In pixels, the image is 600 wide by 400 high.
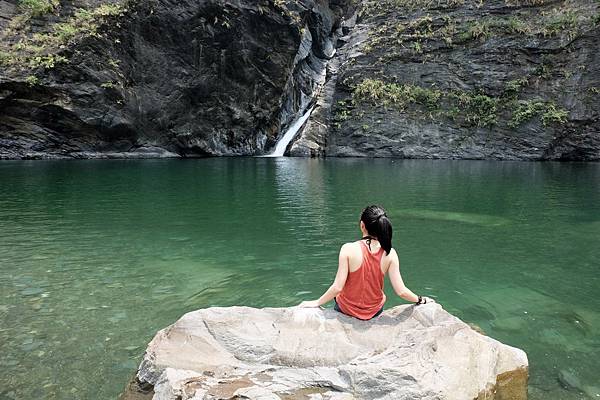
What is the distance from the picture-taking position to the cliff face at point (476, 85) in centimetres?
3891

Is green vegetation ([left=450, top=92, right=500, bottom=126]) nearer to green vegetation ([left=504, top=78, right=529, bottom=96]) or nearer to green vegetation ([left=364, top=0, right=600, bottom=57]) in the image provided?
green vegetation ([left=504, top=78, right=529, bottom=96])

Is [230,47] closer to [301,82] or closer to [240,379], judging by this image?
[301,82]

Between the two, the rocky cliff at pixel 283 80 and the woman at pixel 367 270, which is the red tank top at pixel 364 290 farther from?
the rocky cliff at pixel 283 80

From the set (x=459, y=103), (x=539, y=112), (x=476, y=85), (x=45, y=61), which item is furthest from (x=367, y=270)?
(x=476, y=85)

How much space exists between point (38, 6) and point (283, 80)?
23.0 m

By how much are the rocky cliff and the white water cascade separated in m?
1.87

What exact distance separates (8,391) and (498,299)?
6.78 meters

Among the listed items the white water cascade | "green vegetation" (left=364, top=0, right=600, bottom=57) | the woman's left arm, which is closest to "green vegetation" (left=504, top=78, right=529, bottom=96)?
"green vegetation" (left=364, top=0, right=600, bottom=57)

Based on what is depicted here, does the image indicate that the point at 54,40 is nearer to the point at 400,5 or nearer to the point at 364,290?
the point at 400,5

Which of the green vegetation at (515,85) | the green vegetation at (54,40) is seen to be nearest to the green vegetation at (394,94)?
the green vegetation at (515,85)

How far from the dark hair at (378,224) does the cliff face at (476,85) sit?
131ft

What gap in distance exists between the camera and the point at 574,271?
8.41 metres

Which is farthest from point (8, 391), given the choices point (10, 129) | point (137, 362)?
point (10, 129)

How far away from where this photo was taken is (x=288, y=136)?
50.4 meters
